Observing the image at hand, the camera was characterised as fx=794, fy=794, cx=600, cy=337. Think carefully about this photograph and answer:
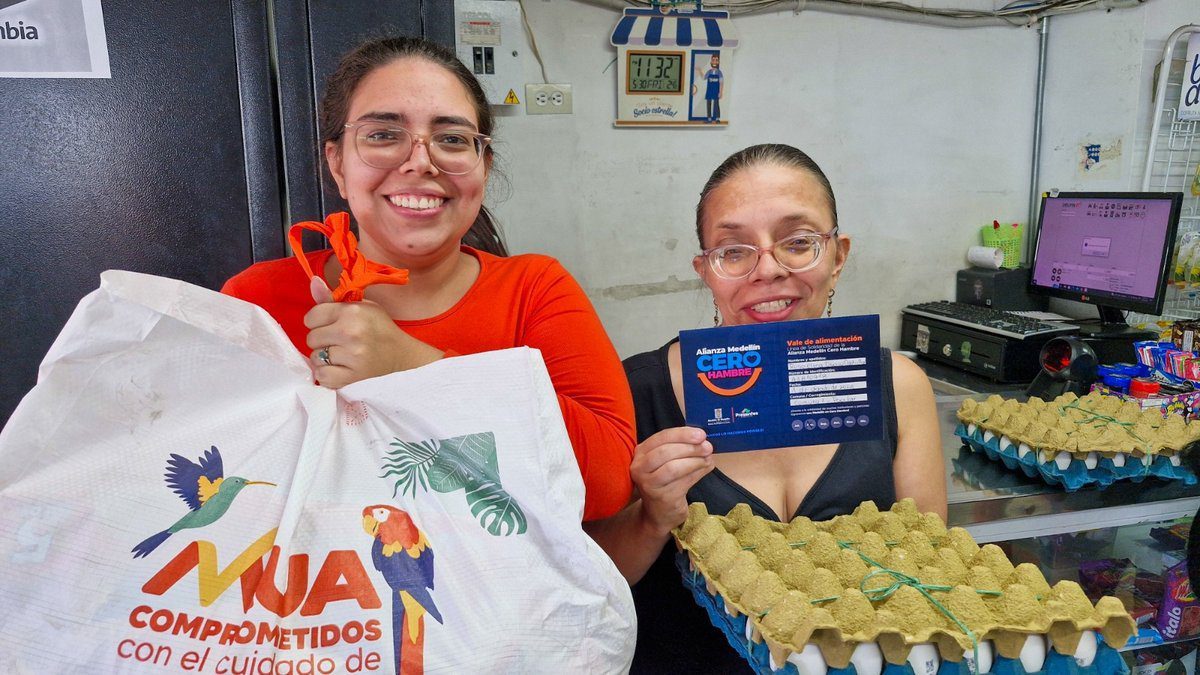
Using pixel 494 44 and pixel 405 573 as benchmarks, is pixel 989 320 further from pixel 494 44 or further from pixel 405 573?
pixel 405 573

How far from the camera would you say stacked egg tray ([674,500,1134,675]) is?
2.49 ft

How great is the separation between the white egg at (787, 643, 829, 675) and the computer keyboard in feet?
6.74

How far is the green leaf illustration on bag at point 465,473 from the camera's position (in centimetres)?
78

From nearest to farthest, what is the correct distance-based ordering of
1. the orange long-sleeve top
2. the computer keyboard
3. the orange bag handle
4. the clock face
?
the orange bag handle
the orange long-sleeve top
the computer keyboard
the clock face

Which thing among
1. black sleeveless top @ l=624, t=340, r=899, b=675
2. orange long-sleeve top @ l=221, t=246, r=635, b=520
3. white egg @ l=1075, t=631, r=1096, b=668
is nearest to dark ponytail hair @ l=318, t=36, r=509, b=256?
orange long-sleeve top @ l=221, t=246, r=635, b=520

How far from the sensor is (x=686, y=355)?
968 millimetres

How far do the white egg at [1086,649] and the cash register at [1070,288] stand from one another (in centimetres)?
188

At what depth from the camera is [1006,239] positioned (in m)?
3.12

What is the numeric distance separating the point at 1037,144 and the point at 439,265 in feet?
9.50

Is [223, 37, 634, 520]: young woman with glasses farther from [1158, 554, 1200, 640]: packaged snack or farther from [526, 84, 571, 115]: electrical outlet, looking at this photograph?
[526, 84, 571, 115]: electrical outlet

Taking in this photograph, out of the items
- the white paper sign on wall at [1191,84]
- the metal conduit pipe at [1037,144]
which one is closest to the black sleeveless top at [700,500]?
the white paper sign on wall at [1191,84]

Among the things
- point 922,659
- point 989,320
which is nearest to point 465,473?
point 922,659

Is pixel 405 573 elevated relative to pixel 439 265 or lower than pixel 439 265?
lower

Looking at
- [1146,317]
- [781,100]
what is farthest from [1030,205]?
[781,100]
